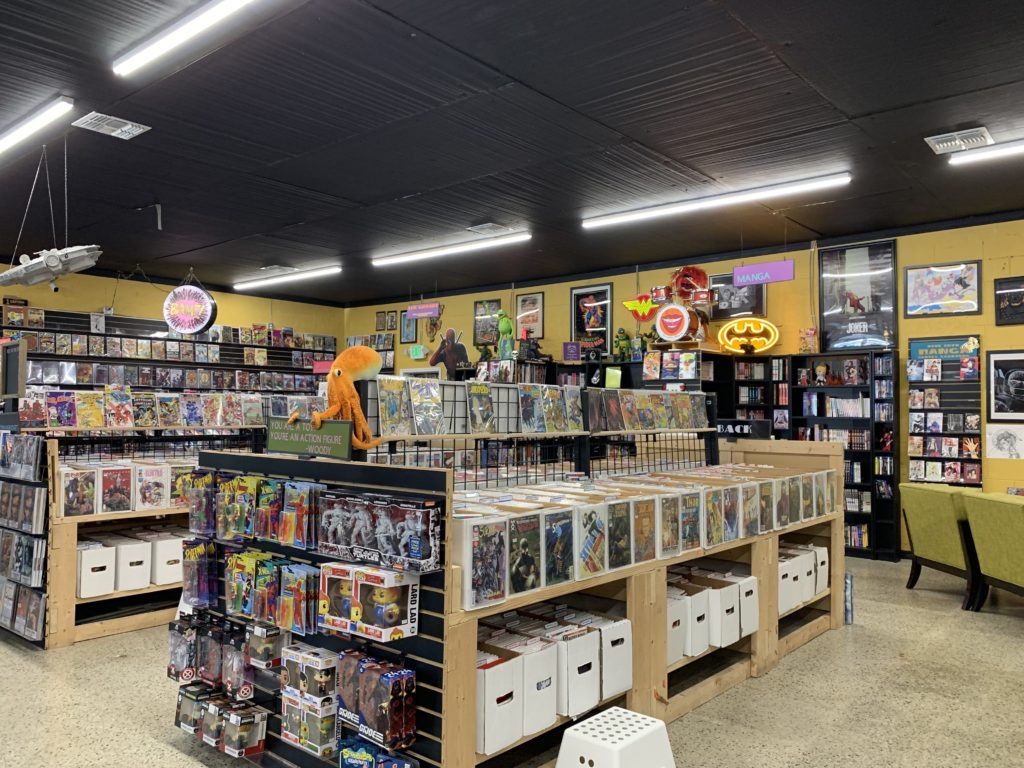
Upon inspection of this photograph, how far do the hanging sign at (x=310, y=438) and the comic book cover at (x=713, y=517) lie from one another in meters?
1.82

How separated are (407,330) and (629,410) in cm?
908

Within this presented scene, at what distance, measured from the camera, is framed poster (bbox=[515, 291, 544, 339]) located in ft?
37.3

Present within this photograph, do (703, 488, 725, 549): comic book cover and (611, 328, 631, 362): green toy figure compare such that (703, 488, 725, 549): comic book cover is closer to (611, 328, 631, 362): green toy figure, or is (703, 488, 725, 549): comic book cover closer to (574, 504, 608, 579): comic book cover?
(574, 504, 608, 579): comic book cover

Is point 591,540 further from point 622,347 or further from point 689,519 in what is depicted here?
point 622,347

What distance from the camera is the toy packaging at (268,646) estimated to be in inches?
119

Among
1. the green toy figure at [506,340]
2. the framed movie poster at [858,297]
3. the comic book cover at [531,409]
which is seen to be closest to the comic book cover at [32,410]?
the comic book cover at [531,409]

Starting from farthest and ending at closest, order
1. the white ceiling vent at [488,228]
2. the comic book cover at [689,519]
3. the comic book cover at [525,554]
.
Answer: the white ceiling vent at [488,228] → the comic book cover at [689,519] → the comic book cover at [525,554]

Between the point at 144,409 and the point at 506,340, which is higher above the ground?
the point at 506,340

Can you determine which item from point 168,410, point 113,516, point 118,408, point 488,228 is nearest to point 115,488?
point 113,516

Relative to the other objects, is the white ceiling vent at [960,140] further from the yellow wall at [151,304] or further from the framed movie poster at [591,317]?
the yellow wall at [151,304]

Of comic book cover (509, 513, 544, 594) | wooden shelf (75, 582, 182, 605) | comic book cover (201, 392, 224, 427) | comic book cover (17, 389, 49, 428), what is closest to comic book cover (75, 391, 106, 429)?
comic book cover (17, 389, 49, 428)

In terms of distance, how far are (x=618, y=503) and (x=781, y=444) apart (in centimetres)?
265

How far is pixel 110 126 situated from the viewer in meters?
5.28

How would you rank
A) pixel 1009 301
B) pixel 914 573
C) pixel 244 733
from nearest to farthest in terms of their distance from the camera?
pixel 244 733 → pixel 914 573 → pixel 1009 301
